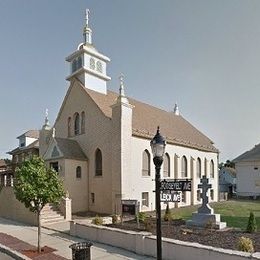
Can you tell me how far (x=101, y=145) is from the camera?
28.6 m

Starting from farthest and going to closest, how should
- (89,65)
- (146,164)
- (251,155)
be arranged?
(251,155) < (89,65) < (146,164)

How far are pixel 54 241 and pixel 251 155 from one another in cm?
4108

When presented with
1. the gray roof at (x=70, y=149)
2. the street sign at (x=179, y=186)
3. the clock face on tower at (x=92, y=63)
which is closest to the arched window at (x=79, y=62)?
the clock face on tower at (x=92, y=63)

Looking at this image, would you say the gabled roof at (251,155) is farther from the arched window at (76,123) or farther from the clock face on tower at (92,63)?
the arched window at (76,123)

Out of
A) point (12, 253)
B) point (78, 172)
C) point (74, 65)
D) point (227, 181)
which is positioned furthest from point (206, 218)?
point (227, 181)

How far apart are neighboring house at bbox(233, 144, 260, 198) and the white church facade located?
15968mm

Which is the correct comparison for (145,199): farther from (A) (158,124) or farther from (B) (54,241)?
(B) (54,241)

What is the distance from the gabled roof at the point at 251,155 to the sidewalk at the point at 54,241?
35814mm

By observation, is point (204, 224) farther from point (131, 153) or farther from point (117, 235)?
point (131, 153)

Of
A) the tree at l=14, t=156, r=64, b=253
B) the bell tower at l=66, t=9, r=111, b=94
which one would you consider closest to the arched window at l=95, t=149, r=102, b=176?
the bell tower at l=66, t=9, r=111, b=94

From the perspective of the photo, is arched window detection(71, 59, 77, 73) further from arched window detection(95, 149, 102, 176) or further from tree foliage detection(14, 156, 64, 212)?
tree foliage detection(14, 156, 64, 212)

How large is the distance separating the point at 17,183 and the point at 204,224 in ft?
32.5

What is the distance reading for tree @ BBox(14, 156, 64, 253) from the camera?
1453 centimetres

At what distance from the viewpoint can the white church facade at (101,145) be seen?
26906mm
